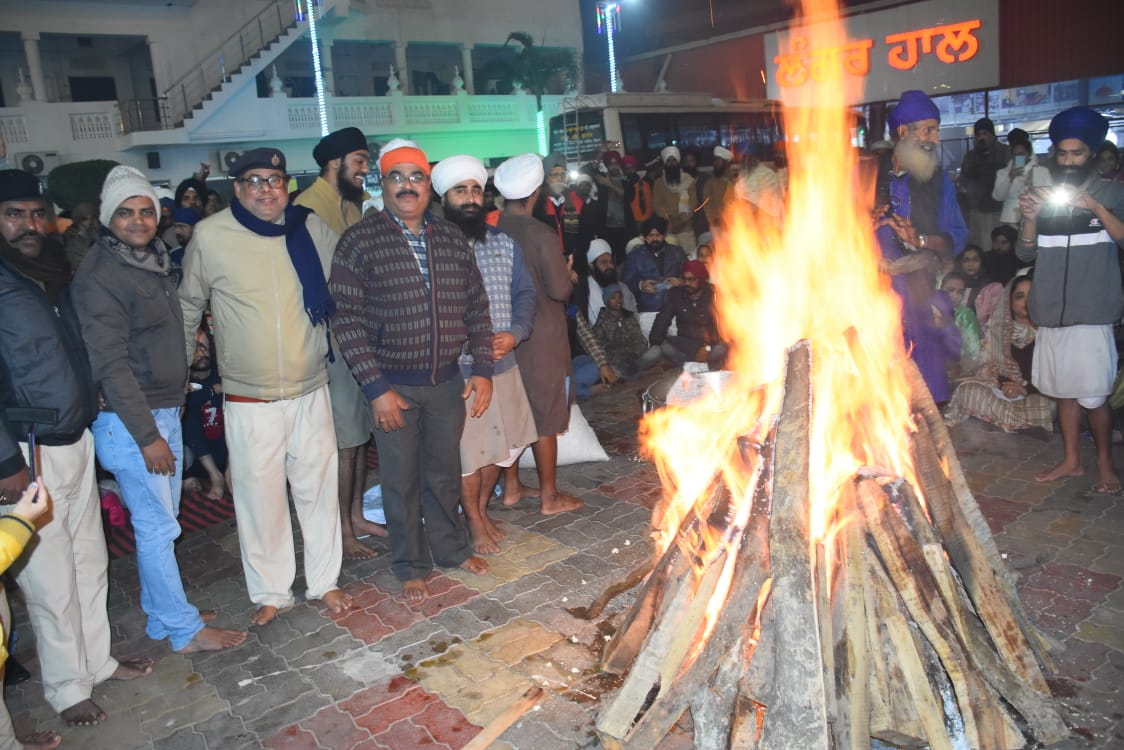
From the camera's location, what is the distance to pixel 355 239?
455cm

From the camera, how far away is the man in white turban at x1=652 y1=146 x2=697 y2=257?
1301 cm

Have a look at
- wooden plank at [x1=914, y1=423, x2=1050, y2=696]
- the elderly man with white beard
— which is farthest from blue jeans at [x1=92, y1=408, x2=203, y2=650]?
the elderly man with white beard

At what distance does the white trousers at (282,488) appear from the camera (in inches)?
175

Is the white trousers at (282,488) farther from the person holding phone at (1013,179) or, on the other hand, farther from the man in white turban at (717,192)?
the person holding phone at (1013,179)

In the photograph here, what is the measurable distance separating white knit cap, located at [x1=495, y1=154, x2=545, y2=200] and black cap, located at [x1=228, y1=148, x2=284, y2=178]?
1.70 meters

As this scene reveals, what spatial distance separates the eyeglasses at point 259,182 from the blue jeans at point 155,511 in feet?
4.15

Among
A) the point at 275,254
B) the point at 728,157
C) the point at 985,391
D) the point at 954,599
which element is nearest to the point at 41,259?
the point at 275,254

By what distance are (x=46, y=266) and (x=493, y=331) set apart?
8.13ft

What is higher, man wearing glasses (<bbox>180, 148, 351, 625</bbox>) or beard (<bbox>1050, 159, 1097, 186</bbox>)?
beard (<bbox>1050, 159, 1097, 186</bbox>)

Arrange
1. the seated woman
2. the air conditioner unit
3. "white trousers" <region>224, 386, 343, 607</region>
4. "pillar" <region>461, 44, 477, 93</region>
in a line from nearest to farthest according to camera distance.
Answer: "white trousers" <region>224, 386, 343, 607</region> < the seated woman < the air conditioner unit < "pillar" <region>461, 44, 477, 93</region>

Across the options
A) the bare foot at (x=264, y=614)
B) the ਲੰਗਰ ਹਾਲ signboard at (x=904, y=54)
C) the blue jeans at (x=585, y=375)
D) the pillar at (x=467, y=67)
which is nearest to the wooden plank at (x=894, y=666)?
the bare foot at (x=264, y=614)

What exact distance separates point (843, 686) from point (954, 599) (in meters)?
0.59

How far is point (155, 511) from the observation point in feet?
13.8

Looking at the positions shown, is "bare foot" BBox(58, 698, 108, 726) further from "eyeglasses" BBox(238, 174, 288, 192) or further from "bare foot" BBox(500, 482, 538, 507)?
"bare foot" BBox(500, 482, 538, 507)
